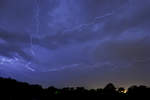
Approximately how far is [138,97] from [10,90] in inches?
536

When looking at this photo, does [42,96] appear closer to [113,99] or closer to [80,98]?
[80,98]

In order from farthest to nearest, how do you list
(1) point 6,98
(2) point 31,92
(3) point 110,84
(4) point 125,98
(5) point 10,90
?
1. (3) point 110,84
2. (2) point 31,92
3. (4) point 125,98
4. (5) point 10,90
5. (1) point 6,98

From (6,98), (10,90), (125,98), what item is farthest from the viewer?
(125,98)

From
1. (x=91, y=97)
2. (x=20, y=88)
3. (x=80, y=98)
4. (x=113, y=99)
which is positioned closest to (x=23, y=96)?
(x=20, y=88)

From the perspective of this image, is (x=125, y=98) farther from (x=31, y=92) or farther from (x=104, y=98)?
(x=31, y=92)

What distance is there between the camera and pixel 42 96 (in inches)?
547

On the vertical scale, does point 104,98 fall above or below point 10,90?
below

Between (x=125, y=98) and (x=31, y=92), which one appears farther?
(x=31, y=92)

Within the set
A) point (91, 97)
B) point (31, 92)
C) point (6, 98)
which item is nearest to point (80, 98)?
point (91, 97)

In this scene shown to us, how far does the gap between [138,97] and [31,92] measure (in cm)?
1224

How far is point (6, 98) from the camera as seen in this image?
452 inches

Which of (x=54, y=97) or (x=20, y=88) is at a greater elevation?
(x=20, y=88)

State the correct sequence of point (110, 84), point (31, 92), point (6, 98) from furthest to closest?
1. point (110, 84)
2. point (31, 92)
3. point (6, 98)

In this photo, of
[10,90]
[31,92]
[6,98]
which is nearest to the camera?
[6,98]
